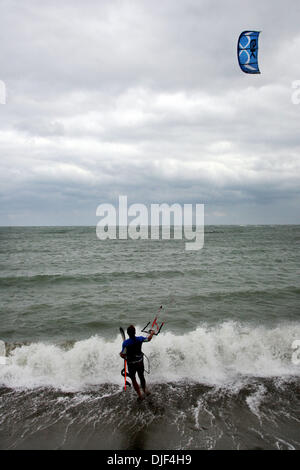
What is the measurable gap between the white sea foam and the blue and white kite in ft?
33.6

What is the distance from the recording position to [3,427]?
645 cm

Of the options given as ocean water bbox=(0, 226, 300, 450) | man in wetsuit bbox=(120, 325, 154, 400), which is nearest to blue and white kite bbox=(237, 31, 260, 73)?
ocean water bbox=(0, 226, 300, 450)

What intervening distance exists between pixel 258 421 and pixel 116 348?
4.89 meters

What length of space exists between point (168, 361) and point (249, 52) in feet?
38.6

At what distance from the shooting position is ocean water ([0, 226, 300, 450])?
6.17 metres

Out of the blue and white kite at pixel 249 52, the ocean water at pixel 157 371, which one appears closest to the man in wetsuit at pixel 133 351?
the ocean water at pixel 157 371

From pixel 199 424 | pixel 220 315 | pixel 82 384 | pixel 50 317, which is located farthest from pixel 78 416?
pixel 220 315

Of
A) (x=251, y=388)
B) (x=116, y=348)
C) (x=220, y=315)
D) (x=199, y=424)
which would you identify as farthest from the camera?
(x=220, y=315)

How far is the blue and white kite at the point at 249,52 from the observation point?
11666mm

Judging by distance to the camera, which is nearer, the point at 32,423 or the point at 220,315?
the point at 32,423

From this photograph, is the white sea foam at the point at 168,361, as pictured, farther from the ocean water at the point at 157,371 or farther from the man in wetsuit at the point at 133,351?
the man in wetsuit at the point at 133,351

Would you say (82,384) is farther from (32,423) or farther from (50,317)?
(50,317)

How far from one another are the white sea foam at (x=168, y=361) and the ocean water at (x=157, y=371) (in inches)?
1.3

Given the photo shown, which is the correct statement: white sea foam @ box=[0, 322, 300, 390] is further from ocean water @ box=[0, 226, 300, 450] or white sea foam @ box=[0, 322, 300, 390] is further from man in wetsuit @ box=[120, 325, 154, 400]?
man in wetsuit @ box=[120, 325, 154, 400]
